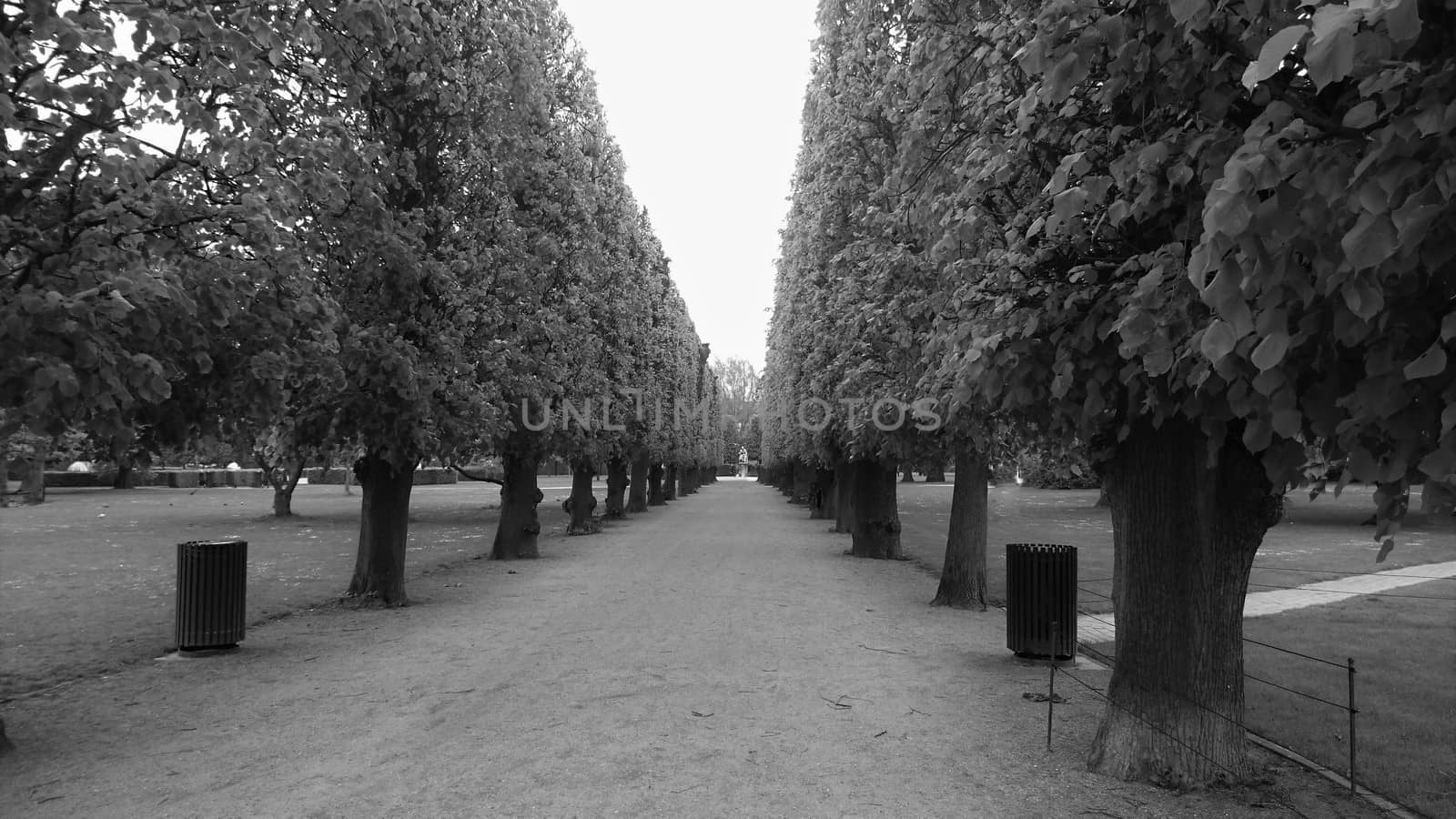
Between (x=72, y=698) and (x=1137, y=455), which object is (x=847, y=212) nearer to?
(x=1137, y=455)

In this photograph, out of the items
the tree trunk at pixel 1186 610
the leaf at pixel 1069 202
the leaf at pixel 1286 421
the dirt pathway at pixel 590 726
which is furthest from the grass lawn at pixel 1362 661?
the leaf at pixel 1069 202

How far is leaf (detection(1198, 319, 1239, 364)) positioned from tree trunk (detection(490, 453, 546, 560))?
816 inches

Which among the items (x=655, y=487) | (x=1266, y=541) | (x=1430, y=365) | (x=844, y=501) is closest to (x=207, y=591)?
(x=1430, y=365)

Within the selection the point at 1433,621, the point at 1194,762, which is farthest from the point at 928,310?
the point at 1433,621

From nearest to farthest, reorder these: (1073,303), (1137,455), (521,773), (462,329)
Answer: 1. (1073,303)
2. (521,773)
3. (1137,455)
4. (462,329)

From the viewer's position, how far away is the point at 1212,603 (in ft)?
22.0

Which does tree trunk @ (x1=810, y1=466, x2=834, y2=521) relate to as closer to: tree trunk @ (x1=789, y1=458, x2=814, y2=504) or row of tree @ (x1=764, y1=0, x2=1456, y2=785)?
tree trunk @ (x1=789, y1=458, x2=814, y2=504)

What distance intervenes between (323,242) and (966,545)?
1055 centimetres

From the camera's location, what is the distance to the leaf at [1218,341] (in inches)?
120

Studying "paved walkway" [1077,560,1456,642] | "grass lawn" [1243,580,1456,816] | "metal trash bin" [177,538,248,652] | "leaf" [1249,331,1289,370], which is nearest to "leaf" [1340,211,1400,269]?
"leaf" [1249,331,1289,370]

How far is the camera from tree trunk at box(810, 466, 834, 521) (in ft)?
134

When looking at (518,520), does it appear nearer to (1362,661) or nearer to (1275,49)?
(1362,661)

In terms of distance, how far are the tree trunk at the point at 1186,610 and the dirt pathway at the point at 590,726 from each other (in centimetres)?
35

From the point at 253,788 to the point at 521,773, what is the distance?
177 centimetres
